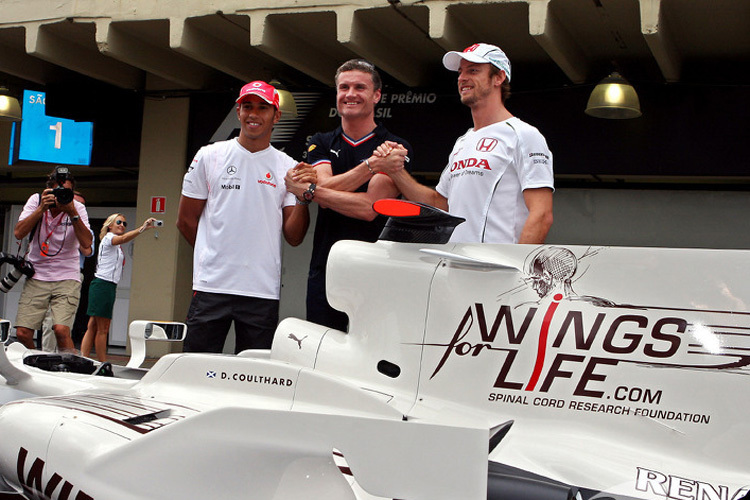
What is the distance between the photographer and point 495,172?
3072 mm

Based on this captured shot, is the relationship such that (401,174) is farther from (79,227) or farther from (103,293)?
(103,293)

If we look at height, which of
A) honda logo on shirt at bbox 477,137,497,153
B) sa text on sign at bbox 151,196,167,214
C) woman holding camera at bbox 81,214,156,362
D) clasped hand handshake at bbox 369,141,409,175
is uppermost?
sa text on sign at bbox 151,196,167,214

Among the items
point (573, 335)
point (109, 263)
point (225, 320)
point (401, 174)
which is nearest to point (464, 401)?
point (573, 335)

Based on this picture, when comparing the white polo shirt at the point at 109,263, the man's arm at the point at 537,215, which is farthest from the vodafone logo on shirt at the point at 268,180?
the white polo shirt at the point at 109,263

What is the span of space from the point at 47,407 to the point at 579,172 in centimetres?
604

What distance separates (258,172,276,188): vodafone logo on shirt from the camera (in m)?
3.76

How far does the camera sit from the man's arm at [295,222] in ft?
12.3

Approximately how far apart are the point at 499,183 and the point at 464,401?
94cm

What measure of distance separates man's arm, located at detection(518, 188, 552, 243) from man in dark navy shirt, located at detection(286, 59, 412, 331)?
0.59 meters

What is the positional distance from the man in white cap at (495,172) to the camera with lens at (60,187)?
147 inches

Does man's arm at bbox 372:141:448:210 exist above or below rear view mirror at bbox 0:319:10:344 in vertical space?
above

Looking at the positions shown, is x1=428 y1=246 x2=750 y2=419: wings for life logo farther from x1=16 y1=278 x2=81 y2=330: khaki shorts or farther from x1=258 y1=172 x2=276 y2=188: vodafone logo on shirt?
x1=16 y1=278 x2=81 y2=330: khaki shorts

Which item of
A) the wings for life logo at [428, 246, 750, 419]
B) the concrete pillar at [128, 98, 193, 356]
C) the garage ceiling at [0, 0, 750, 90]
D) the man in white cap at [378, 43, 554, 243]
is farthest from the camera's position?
the concrete pillar at [128, 98, 193, 356]

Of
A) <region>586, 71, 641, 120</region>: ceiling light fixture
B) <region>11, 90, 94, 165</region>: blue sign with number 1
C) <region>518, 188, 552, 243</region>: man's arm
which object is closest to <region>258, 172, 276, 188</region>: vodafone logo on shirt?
<region>518, 188, 552, 243</region>: man's arm
